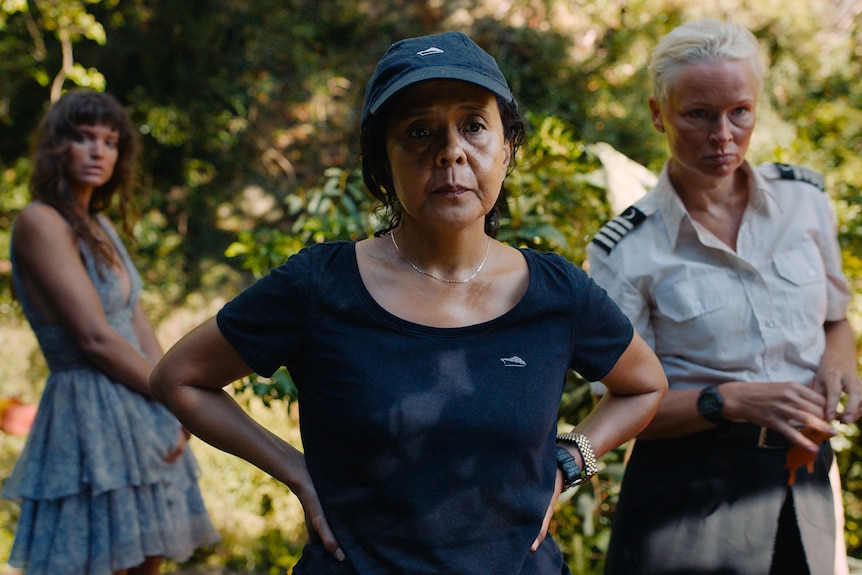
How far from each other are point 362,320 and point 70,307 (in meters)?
1.49

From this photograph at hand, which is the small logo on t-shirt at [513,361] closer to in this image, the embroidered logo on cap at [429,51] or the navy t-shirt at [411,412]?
the navy t-shirt at [411,412]

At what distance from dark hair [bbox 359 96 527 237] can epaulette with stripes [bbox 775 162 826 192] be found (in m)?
0.87

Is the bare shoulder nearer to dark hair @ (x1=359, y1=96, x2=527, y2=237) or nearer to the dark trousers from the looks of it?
dark hair @ (x1=359, y1=96, x2=527, y2=237)

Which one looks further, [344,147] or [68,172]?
[344,147]

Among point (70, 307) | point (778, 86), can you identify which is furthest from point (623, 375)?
point (778, 86)

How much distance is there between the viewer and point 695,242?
6.70ft

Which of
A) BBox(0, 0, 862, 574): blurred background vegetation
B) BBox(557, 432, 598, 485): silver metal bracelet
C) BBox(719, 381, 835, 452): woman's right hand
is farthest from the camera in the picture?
BBox(0, 0, 862, 574): blurred background vegetation

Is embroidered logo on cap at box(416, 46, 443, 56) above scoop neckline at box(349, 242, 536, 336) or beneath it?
above

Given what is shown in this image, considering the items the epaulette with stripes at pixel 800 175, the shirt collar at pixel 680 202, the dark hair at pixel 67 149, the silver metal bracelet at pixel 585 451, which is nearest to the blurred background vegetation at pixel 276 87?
the dark hair at pixel 67 149

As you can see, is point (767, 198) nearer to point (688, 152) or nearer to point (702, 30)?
point (688, 152)

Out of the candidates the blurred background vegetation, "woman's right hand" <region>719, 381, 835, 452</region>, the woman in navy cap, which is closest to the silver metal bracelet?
the woman in navy cap

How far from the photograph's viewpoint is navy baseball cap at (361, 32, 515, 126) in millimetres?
1355

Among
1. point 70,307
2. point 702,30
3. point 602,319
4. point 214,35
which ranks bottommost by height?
point 70,307

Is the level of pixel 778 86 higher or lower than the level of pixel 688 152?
higher
